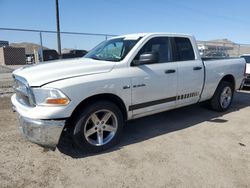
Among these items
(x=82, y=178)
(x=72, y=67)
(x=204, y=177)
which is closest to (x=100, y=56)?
(x=72, y=67)

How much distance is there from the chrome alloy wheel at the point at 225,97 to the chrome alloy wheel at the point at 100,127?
348 cm

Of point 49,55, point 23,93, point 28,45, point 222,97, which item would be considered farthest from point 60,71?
point 28,45

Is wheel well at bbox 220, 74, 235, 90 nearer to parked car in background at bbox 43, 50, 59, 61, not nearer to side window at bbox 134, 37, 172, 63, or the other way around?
side window at bbox 134, 37, 172, 63

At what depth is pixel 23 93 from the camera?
361 centimetres

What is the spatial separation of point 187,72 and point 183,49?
0.55 metres

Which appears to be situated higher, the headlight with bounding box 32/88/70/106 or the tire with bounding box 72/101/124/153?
the headlight with bounding box 32/88/70/106

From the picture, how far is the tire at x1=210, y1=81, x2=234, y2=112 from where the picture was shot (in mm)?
5941

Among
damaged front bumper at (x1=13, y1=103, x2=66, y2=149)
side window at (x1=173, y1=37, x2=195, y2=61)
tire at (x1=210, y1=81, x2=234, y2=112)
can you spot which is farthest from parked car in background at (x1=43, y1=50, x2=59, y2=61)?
damaged front bumper at (x1=13, y1=103, x2=66, y2=149)

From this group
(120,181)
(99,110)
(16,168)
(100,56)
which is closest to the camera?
(120,181)

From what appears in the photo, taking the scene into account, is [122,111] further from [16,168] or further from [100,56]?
[16,168]

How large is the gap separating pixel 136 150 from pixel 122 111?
705 millimetres

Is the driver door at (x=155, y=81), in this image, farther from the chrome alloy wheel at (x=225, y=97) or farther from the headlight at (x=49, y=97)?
the chrome alloy wheel at (x=225, y=97)

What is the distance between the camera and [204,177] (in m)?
3.12

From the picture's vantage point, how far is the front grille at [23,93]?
3.43 meters
